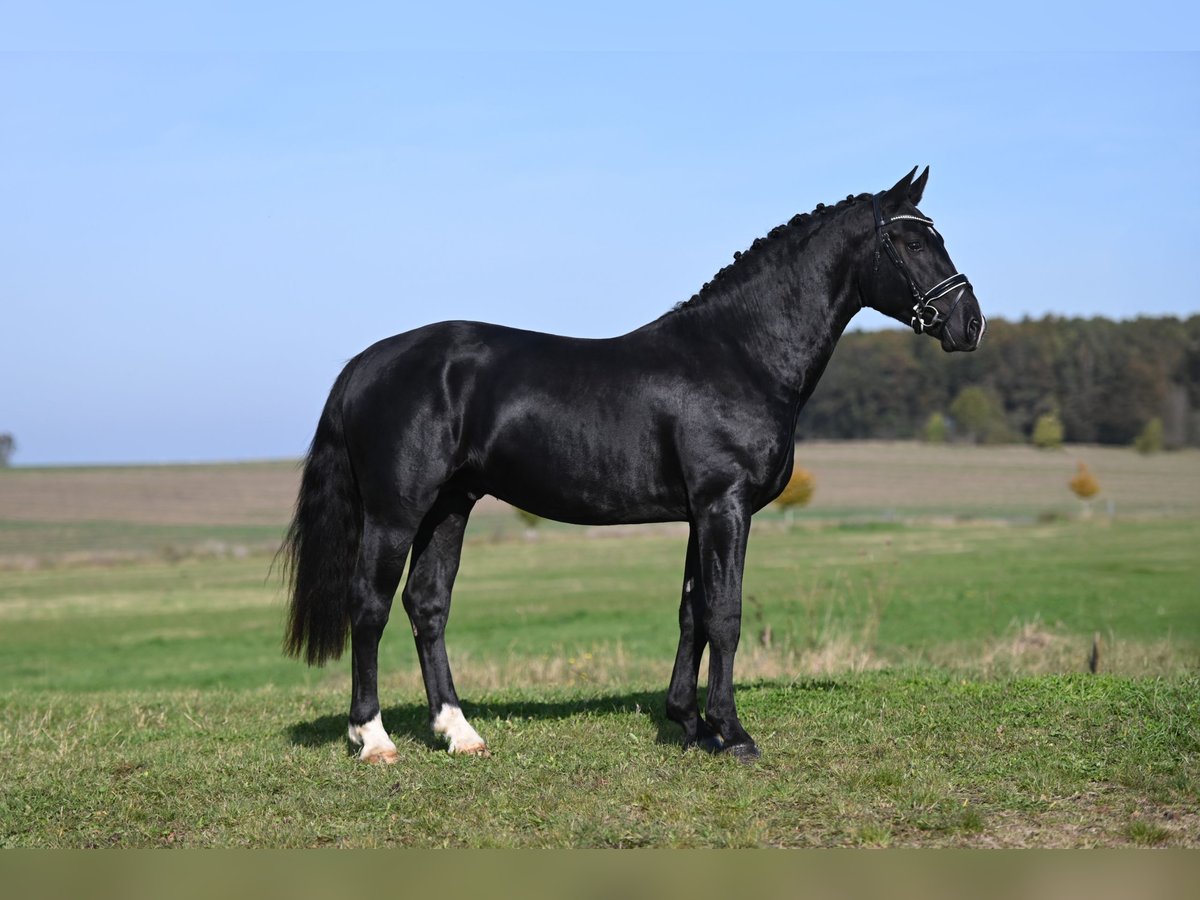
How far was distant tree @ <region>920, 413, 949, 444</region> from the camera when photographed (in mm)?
93188

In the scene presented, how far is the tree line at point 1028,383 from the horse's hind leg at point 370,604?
7280 centimetres

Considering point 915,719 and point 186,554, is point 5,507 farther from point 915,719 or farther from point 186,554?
point 915,719

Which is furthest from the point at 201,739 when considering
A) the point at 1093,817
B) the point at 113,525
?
the point at 113,525

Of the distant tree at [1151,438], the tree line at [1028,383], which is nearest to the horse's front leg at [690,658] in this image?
the tree line at [1028,383]

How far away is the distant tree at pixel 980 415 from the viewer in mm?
89812

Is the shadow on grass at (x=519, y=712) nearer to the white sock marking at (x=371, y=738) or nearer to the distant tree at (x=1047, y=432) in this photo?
the white sock marking at (x=371, y=738)

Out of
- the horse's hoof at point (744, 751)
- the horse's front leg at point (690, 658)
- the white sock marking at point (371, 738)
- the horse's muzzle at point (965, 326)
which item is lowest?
the white sock marking at point (371, 738)

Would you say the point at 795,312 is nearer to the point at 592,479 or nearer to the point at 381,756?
the point at 592,479

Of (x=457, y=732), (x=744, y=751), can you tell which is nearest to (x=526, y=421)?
(x=457, y=732)

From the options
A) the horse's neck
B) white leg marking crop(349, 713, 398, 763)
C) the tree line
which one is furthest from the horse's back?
the tree line

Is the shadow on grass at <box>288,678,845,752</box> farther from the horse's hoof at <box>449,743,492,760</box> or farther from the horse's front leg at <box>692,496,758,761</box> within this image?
the horse's front leg at <box>692,496,758,761</box>

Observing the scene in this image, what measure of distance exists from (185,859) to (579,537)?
5113 cm

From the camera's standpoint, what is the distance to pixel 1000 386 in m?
88.4

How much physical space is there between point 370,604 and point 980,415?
8898cm
